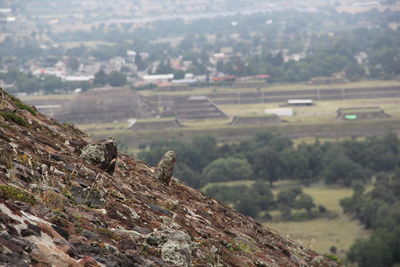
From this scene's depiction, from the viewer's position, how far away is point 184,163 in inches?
2970

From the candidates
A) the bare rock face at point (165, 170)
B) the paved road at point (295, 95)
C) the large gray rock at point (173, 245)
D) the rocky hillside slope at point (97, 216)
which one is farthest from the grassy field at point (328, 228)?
the paved road at point (295, 95)

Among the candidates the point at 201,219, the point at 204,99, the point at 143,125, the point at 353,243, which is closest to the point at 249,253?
the point at 201,219

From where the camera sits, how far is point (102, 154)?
529 inches

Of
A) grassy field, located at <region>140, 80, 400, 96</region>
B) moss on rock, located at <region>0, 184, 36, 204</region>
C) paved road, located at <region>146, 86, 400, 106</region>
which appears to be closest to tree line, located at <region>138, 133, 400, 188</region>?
paved road, located at <region>146, 86, 400, 106</region>

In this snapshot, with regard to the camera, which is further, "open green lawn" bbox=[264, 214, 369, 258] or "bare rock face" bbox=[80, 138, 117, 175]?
"open green lawn" bbox=[264, 214, 369, 258]

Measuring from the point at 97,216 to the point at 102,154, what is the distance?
8.72 feet

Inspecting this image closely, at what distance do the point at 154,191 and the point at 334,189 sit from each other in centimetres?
5084

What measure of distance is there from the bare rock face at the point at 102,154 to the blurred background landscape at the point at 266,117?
369cm

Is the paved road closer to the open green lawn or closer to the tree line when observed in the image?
the tree line

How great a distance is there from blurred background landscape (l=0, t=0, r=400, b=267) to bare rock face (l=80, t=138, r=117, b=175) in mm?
3690

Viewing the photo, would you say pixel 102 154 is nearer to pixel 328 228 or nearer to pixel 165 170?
pixel 165 170

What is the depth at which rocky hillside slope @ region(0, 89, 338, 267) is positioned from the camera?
9.22 metres

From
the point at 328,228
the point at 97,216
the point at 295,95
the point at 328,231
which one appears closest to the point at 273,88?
the point at 295,95

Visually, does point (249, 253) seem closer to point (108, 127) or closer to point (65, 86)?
point (108, 127)
